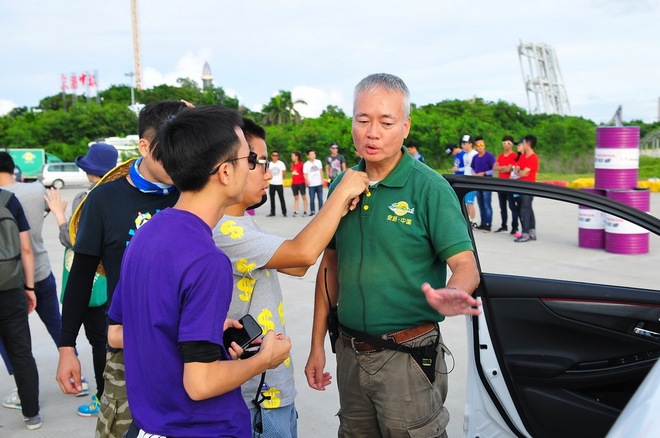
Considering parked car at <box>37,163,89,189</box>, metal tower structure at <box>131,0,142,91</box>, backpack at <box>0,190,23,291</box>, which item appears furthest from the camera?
metal tower structure at <box>131,0,142,91</box>

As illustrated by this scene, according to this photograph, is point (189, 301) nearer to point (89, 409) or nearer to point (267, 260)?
point (267, 260)

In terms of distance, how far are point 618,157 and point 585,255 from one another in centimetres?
149

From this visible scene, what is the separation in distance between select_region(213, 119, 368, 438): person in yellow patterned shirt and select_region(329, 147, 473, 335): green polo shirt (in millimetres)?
130

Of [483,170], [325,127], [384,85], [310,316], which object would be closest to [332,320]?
[384,85]

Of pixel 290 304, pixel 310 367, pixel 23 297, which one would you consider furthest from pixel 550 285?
pixel 290 304

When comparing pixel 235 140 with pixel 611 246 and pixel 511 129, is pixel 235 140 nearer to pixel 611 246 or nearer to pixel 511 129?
pixel 611 246

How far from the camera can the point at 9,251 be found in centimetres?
377

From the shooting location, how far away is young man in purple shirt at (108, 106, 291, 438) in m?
1.47

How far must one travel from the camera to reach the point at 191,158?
1578mm

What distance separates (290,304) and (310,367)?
4.17 metres

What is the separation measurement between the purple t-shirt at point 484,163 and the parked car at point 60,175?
2322 cm

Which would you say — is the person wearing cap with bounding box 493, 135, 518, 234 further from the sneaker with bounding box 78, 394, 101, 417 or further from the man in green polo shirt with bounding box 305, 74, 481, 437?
the man in green polo shirt with bounding box 305, 74, 481, 437

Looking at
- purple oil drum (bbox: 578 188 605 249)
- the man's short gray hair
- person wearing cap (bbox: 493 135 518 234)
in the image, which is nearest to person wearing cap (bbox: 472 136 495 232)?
person wearing cap (bbox: 493 135 518 234)

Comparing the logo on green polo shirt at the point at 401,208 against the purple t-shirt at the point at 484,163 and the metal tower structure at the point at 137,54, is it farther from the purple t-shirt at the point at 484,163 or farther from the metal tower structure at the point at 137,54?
the metal tower structure at the point at 137,54
